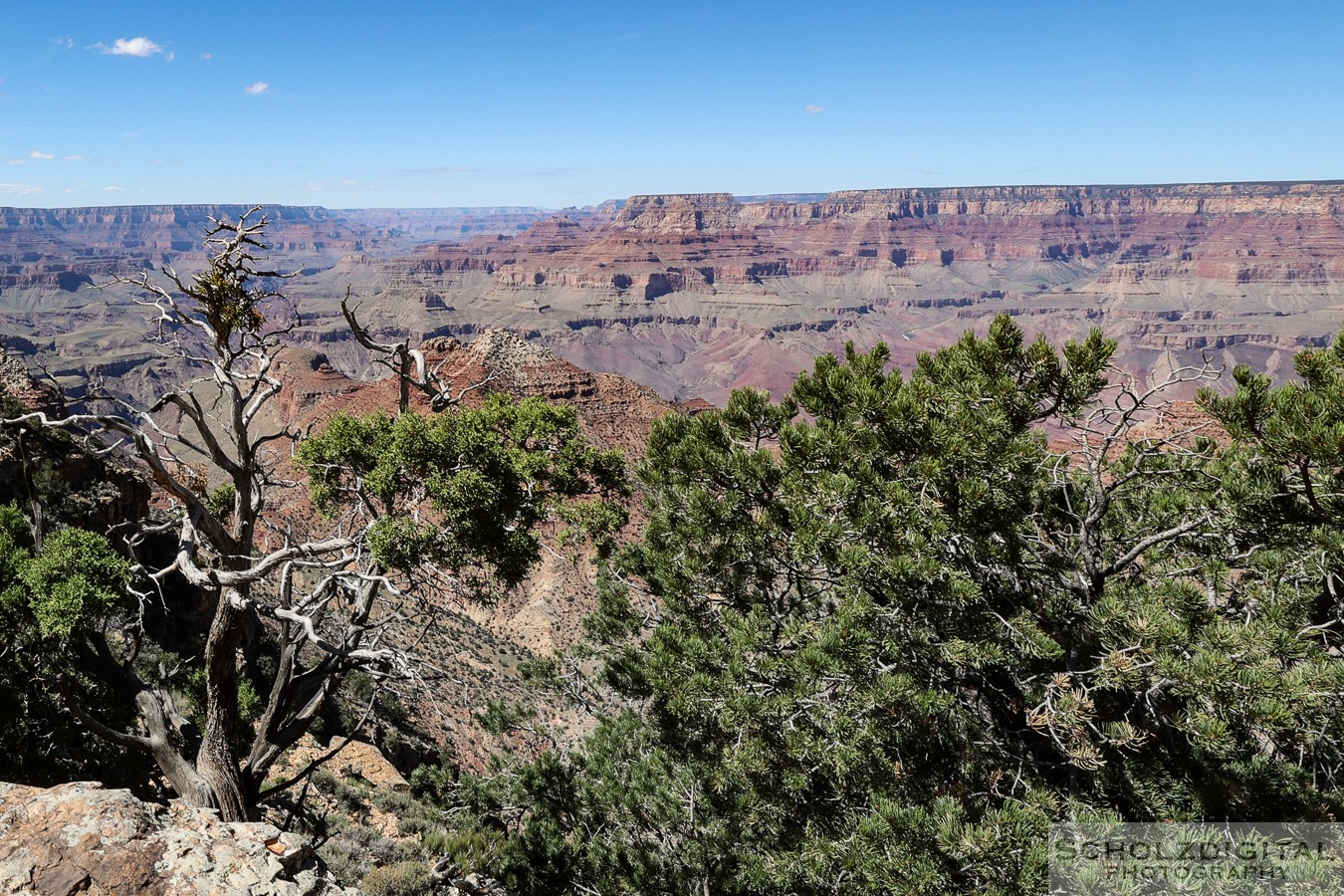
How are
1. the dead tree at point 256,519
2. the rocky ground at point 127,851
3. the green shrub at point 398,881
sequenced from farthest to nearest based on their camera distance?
the green shrub at point 398,881
the dead tree at point 256,519
the rocky ground at point 127,851

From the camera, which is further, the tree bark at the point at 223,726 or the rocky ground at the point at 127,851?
the tree bark at the point at 223,726

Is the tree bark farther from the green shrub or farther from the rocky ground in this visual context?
the rocky ground

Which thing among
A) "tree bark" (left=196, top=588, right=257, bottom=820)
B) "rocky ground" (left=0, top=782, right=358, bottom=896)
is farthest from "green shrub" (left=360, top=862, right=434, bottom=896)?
"rocky ground" (left=0, top=782, right=358, bottom=896)

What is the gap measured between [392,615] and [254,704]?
315 centimetres

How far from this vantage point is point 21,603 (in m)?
6.70

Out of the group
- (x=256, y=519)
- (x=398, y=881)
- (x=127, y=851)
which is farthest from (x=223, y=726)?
(x=398, y=881)

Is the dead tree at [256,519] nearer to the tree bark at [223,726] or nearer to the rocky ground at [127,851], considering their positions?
the tree bark at [223,726]

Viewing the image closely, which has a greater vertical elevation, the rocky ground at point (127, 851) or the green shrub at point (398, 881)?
the rocky ground at point (127, 851)

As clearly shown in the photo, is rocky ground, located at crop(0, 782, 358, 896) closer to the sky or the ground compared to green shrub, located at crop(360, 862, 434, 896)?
closer to the sky

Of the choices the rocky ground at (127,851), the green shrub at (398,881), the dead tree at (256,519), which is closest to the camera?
the rocky ground at (127,851)

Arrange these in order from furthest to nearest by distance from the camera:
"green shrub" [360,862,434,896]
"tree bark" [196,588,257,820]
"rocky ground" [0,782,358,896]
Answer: "green shrub" [360,862,434,896]
"tree bark" [196,588,257,820]
"rocky ground" [0,782,358,896]

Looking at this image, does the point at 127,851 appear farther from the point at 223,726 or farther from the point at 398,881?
the point at 398,881

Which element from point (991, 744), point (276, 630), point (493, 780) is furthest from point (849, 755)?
point (276, 630)

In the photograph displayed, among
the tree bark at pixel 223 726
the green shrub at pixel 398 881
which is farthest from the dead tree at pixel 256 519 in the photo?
the green shrub at pixel 398 881
